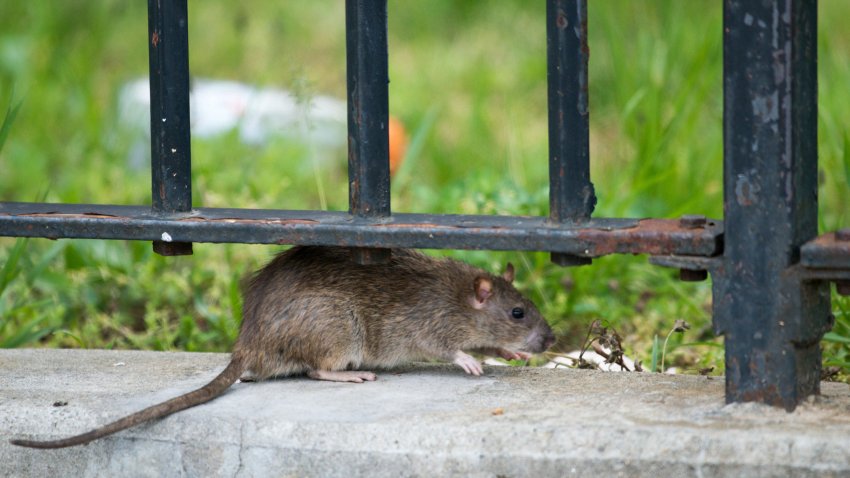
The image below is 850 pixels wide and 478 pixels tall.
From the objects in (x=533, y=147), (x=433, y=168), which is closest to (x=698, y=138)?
(x=533, y=147)

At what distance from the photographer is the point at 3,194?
19.5 feet

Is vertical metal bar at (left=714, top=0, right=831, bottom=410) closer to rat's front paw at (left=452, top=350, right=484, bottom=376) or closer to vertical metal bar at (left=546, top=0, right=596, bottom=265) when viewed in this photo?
vertical metal bar at (left=546, top=0, right=596, bottom=265)

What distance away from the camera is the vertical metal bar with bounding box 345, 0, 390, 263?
2.78 metres

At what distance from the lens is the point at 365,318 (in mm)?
3467

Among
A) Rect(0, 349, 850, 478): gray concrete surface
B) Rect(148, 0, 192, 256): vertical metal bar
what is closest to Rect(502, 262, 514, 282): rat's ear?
Rect(0, 349, 850, 478): gray concrete surface

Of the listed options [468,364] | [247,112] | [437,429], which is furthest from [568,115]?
[247,112]

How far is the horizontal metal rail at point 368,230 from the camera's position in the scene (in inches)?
107

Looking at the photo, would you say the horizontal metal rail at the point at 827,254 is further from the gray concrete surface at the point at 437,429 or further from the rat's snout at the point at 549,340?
the rat's snout at the point at 549,340

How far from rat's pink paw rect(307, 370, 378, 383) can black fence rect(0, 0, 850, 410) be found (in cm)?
46

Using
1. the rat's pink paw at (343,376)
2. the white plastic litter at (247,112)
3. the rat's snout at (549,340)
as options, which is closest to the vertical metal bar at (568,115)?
the rat's pink paw at (343,376)

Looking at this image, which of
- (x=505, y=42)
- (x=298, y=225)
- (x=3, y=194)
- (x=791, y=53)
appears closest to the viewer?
(x=791, y=53)

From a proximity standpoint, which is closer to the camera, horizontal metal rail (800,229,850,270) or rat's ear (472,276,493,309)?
horizontal metal rail (800,229,850,270)

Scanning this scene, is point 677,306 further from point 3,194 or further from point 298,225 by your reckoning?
point 3,194

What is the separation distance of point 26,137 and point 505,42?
3.26 meters
